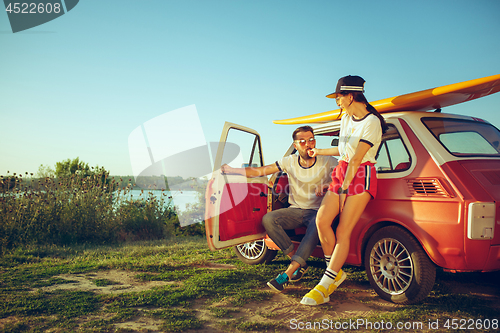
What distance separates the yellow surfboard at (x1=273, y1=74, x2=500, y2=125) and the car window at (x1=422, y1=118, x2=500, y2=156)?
0.22m

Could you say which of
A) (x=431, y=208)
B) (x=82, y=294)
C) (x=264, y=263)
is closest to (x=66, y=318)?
(x=82, y=294)

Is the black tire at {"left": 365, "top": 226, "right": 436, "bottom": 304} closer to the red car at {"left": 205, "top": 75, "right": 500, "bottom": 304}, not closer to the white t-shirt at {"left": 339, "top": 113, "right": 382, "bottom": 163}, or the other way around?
the red car at {"left": 205, "top": 75, "right": 500, "bottom": 304}

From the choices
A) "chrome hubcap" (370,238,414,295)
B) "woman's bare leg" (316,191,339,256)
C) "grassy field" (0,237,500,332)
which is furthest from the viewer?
"woman's bare leg" (316,191,339,256)

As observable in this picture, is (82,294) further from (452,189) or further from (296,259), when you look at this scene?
(452,189)

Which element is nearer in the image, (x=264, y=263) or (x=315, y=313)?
(x=315, y=313)

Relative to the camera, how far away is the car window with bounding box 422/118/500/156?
362 centimetres

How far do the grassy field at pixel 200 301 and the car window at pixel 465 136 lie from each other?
1504mm

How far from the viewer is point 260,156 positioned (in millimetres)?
5305

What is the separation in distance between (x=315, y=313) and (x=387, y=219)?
1.17 metres

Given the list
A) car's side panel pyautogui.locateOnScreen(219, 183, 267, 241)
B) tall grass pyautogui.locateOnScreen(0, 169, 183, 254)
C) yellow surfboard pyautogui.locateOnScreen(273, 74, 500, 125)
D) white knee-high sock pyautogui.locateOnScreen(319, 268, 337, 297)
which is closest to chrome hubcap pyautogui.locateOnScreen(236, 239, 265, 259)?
car's side panel pyautogui.locateOnScreen(219, 183, 267, 241)

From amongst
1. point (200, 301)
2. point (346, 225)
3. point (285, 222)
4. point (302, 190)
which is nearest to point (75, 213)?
point (200, 301)

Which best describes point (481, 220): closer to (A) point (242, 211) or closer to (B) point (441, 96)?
(B) point (441, 96)

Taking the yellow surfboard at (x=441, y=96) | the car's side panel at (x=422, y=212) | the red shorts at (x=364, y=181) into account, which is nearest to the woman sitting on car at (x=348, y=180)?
the red shorts at (x=364, y=181)

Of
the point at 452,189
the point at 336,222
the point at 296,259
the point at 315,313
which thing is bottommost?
the point at 315,313
